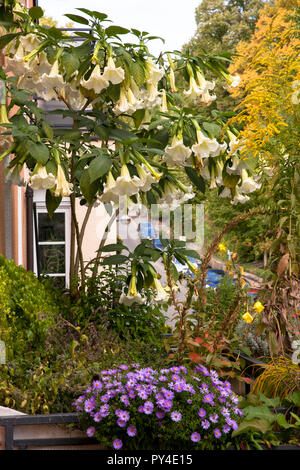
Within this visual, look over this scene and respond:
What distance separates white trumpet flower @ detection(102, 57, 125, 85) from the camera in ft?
9.74

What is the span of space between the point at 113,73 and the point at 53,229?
5975 mm

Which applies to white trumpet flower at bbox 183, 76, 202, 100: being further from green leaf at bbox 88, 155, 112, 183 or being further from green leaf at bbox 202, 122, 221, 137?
green leaf at bbox 88, 155, 112, 183

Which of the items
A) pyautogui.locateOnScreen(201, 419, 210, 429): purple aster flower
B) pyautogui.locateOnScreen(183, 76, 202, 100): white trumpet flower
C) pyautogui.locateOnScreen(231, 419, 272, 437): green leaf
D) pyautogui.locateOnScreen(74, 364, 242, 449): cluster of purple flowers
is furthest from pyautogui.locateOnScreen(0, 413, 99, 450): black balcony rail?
pyautogui.locateOnScreen(183, 76, 202, 100): white trumpet flower

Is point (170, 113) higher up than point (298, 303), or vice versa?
point (170, 113)

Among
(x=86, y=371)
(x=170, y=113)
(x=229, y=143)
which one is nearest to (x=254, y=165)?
(x=229, y=143)

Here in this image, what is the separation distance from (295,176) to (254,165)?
0.57 meters

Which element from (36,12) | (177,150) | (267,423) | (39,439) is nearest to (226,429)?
(267,423)

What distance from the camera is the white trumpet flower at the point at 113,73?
2.97 metres

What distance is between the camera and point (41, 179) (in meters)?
2.81

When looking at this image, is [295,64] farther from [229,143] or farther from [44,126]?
[44,126]

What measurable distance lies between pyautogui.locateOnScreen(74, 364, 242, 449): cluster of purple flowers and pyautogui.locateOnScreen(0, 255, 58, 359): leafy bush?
83 cm

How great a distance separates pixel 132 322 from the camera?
370 cm

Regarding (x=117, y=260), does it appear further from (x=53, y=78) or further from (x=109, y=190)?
(x=53, y=78)

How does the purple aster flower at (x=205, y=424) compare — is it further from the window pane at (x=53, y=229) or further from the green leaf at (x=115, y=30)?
the window pane at (x=53, y=229)
